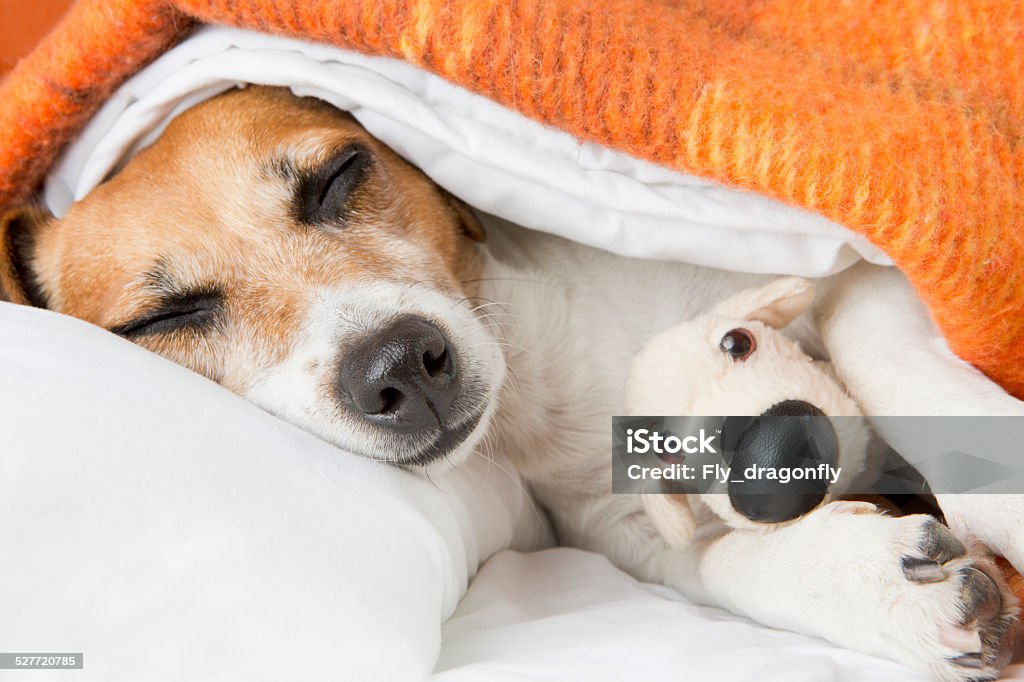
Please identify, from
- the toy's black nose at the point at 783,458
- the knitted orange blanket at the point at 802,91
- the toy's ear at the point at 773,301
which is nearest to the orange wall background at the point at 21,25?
the knitted orange blanket at the point at 802,91

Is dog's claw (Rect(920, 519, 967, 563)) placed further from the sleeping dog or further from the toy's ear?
the toy's ear

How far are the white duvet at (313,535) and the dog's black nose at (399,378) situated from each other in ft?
0.28

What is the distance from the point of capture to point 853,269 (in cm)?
146

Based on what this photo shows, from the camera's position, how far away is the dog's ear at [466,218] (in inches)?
67.1

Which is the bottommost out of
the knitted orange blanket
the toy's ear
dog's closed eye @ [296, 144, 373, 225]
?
the toy's ear

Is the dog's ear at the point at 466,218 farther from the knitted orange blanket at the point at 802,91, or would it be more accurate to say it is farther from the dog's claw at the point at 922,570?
the dog's claw at the point at 922,570

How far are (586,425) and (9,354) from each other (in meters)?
0.99

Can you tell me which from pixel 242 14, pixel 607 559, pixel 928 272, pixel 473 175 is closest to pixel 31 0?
pixel 242 14

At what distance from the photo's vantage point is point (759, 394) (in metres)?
1.16

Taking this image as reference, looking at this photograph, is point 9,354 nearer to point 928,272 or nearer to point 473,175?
point 473,175

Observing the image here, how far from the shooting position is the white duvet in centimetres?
95

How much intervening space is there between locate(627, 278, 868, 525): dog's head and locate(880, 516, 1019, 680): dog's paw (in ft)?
0.51

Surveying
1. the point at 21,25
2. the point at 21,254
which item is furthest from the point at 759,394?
the point at 21,25

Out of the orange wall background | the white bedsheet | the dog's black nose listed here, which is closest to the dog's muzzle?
the dog's black nose
